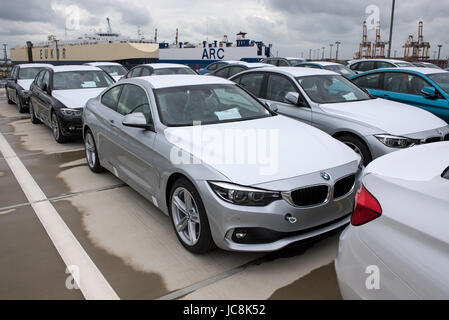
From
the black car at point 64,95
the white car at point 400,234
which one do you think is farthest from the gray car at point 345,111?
the black car at point 64,95

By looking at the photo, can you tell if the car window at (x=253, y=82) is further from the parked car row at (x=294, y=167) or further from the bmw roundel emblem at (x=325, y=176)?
the bmw roundel emblem at (x=325, y=176)

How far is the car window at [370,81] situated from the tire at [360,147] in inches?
128

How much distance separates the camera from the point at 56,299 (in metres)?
2.76

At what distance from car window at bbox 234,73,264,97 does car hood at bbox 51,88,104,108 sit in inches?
128

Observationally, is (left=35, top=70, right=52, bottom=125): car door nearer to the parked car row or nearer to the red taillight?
the parked car row

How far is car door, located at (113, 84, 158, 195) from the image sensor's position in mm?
3764

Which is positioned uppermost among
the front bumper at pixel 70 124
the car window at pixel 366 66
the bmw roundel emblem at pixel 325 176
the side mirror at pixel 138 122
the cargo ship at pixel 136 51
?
the cargo ship at pixel 136 51

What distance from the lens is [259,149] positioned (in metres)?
3.25

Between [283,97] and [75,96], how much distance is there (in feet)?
14.5

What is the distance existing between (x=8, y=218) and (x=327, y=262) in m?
3.48

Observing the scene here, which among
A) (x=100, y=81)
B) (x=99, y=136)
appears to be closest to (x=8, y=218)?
(x=99, y=136)

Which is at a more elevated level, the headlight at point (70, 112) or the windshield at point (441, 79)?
the windshield at point (441, 79)

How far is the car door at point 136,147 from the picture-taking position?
12.3 ft
